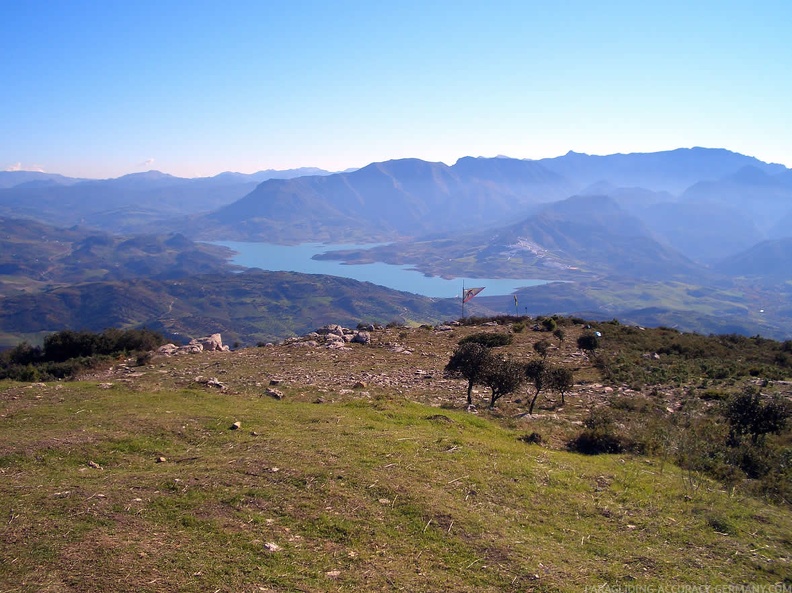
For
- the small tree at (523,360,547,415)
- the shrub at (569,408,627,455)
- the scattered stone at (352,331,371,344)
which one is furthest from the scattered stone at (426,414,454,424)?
the scattered stone at (352,331,371,344)

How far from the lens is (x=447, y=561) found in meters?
6.75

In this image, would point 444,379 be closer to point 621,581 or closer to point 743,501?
point 743,501

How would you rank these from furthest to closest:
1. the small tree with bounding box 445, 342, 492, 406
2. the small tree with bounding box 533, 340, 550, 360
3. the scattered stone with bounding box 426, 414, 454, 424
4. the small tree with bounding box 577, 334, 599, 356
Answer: the small tree with bounding box 577, 334, 599, 356 < the small tree with bounding box 533, 340, 550, 360 < the small tree with bounding box 445, 342, 492, 406 < the scattered stone with bounding box 426, 414, 454, 424

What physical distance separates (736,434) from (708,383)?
332 inches

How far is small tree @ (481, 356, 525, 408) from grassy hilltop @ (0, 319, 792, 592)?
84 cm

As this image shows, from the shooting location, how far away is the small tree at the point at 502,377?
54.5ft

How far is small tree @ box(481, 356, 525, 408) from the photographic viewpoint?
16.6 m

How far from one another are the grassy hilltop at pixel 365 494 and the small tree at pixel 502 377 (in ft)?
2.74

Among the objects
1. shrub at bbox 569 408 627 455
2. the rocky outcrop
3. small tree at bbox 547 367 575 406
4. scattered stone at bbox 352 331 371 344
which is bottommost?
the rocky outcrop

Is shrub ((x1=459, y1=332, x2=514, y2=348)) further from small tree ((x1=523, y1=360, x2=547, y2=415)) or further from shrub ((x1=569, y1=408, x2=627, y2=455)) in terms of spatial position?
shrub ((x1=569, y1=408, x2=627, y2=455))

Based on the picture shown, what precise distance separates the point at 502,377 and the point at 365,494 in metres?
9.33

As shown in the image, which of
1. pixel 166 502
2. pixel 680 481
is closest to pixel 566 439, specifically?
pixel 680 481

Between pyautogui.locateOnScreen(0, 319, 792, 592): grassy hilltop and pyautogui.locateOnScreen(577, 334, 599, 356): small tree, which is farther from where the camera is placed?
pyautogui.locateOnScreen(577, 334, 599, 356): small tree

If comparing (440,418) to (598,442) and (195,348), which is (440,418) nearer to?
(598,442)
